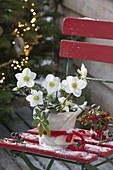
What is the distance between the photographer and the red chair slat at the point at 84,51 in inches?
113

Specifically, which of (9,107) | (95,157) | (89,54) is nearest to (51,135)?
(95,157)

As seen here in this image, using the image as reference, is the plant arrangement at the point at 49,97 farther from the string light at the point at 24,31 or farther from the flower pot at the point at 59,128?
the string light at the point at 24,31

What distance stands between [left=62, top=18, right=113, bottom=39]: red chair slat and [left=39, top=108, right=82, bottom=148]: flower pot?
59 centimetres

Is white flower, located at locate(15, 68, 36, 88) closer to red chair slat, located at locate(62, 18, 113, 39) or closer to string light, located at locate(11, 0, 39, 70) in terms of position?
red chair slat, located at locate(62, 18, 113, 39)

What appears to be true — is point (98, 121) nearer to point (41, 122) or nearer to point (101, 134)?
point (101, 134)

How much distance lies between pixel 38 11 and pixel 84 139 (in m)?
1.82

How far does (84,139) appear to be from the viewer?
2537 mm

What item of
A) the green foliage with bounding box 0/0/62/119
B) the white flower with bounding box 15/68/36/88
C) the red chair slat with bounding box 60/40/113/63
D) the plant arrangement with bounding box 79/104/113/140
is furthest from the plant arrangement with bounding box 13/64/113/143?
the green foliage with bounding box 0/0/62/119

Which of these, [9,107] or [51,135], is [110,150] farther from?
[9,107]

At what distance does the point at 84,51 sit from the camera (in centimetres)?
290

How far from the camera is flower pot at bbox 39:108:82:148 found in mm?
2422

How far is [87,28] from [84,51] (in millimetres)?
121

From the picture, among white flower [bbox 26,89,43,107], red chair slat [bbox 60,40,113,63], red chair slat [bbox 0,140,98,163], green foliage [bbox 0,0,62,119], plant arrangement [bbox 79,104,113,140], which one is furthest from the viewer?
green foliage [bbox 0,0,62,119]

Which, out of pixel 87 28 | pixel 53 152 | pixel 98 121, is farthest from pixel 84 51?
pixel 53 152
